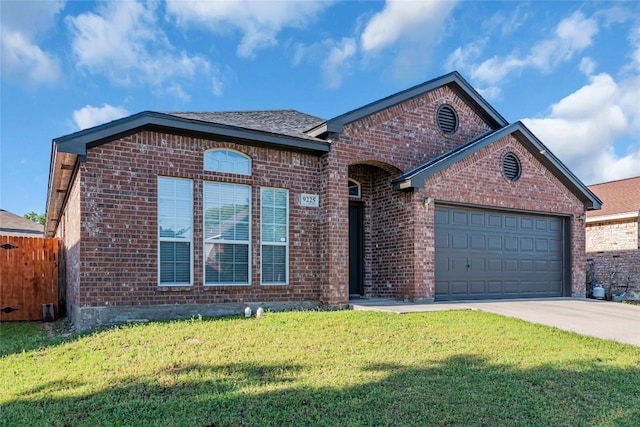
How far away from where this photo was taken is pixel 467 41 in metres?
14.3

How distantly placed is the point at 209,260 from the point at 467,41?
415 inches

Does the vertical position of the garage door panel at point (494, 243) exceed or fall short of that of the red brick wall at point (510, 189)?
it falls short

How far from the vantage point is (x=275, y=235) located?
1012cm

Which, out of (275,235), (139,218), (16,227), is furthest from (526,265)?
(16,227)

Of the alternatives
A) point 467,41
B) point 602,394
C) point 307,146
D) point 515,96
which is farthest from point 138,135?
point 515,96

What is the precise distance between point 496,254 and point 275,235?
6.40 metres

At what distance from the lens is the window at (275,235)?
999cm

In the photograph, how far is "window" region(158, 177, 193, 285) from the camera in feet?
29.4

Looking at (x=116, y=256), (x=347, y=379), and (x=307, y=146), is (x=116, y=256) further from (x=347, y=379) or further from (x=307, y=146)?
(x=347, y=379)

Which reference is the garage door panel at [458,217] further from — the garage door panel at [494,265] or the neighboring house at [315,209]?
the garage door panel at [494,265]

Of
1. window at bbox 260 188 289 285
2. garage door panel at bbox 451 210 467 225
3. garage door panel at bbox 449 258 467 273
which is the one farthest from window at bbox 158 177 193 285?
garage door panel at bbox 451 210 467 225

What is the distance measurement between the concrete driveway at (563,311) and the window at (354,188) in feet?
9.32

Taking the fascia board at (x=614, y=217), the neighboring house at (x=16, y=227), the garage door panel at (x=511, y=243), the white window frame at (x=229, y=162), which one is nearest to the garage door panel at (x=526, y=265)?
the garage door panel at (x=511, y=243)

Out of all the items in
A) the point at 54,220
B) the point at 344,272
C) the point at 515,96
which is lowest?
the point at 344,272
